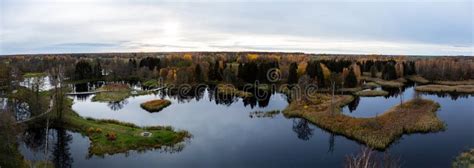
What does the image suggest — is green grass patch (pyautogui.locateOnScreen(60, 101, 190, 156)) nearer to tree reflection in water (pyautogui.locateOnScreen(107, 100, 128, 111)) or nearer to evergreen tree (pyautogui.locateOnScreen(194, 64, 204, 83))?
tree reflection in water (pyautogui.locateOnScreen(107, 100, 128, 111))

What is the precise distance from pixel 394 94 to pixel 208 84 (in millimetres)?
36870

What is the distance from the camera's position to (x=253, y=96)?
62.8 metres

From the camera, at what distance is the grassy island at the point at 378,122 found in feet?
108

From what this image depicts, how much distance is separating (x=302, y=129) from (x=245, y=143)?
8.01 metres

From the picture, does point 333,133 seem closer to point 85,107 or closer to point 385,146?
point 385,146

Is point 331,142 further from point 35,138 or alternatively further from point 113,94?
point 113,94

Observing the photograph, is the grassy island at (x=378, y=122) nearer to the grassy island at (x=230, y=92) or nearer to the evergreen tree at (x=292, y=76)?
the grassy island at (x=230, y=92)

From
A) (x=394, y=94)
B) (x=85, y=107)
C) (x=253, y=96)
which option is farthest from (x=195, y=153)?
(x=394, y=94)

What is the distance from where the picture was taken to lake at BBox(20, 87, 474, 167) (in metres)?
27.1

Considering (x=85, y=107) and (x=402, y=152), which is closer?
(x=402, y=152)

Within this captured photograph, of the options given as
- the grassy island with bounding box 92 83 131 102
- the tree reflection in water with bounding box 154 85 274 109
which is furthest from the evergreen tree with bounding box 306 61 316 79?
the grassy island with bounding box 92 83 131 102

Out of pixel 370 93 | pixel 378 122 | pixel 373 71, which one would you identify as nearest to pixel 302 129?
pixel 378 122

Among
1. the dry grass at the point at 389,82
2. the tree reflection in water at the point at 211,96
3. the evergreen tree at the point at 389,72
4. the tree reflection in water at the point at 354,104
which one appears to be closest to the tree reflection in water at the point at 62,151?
the tree reflection in water at the point at 211,96

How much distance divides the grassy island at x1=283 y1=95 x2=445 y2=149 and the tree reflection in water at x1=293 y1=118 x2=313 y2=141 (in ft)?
3.52
